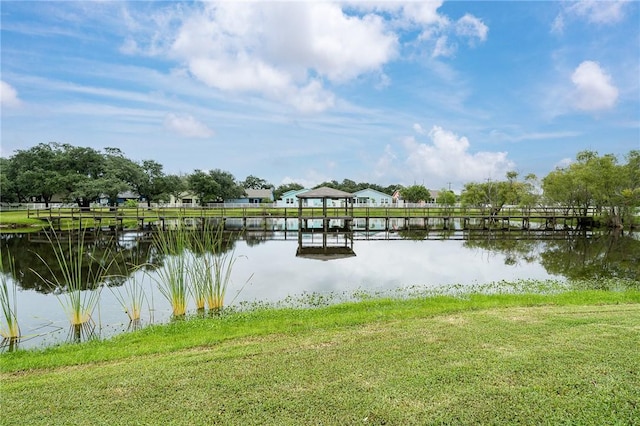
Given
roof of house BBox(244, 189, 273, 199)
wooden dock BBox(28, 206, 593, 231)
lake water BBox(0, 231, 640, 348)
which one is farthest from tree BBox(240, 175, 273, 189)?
lake water BBox(0, 231, 640, 348)

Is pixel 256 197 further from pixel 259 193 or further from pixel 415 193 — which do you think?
pixel 415 193

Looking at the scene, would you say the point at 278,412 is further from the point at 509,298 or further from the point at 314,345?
the point at 509,298

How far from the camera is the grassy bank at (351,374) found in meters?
3.02

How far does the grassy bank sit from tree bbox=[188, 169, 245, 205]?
4859cm

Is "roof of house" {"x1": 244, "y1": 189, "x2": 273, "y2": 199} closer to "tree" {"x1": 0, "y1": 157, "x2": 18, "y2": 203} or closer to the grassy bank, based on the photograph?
"tree" {"x1": 0, "y1": 157, "x2": 18, "y2": 203}

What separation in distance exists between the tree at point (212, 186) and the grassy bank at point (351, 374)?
48585mm

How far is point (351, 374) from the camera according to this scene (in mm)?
3711

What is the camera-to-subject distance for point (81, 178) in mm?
41094

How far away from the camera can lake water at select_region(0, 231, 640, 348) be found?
25.4 ft

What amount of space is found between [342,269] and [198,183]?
44301 millimetres

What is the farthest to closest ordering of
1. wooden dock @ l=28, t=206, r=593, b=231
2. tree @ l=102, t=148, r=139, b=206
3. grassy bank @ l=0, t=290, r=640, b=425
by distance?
tree @ l=102, t=148, r=139, b=206 → wooden dock @ l=28, t=206, r=593, b=231 → grassy bank @ l=0, t=290, r=640, b=425

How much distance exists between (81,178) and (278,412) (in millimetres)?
46523

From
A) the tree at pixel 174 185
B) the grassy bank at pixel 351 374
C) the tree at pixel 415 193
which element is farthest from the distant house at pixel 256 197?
the grassy bank at pixel 351 374

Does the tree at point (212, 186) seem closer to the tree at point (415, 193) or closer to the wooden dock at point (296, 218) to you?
the wooden dock at point (296, 218)
